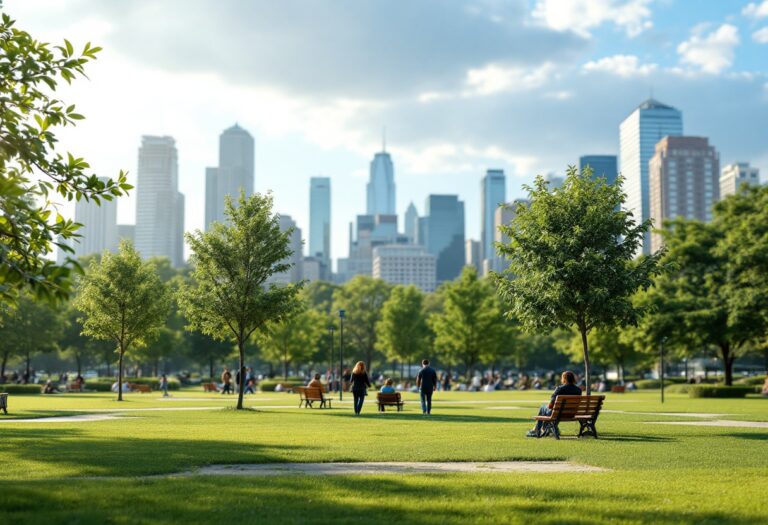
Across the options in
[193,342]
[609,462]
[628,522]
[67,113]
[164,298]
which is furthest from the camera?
[193,342]

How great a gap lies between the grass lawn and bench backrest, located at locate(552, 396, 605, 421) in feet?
2.21

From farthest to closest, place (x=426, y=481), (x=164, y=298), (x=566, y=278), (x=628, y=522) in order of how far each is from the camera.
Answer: (x=164, y=298), (x=566, y=278), (x=426, y=481), (x=628, y=522)

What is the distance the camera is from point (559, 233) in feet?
76.6

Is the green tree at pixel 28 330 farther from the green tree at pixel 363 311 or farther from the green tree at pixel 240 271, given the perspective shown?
the green tree at pixel 363 311

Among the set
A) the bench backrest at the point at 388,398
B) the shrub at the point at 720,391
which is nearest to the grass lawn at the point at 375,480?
the bench backrest at the point at 388,398

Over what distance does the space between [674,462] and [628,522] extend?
18.2 ft

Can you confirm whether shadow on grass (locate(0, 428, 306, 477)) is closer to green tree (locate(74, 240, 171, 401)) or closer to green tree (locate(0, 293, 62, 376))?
green tree (locate(74, 240, 171, 401))

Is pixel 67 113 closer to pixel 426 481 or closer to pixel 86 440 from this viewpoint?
pixel 426 481

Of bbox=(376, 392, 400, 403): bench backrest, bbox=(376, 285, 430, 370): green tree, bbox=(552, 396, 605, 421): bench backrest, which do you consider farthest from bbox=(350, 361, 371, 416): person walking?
bbox=(376, 285, 430, 370): green tree

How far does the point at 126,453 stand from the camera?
13258 mm

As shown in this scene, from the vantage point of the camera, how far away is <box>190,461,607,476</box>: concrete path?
1120cm

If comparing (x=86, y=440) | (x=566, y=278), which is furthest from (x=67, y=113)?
(x=566, y=278)

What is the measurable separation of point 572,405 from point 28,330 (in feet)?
187

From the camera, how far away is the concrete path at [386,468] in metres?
11.2
